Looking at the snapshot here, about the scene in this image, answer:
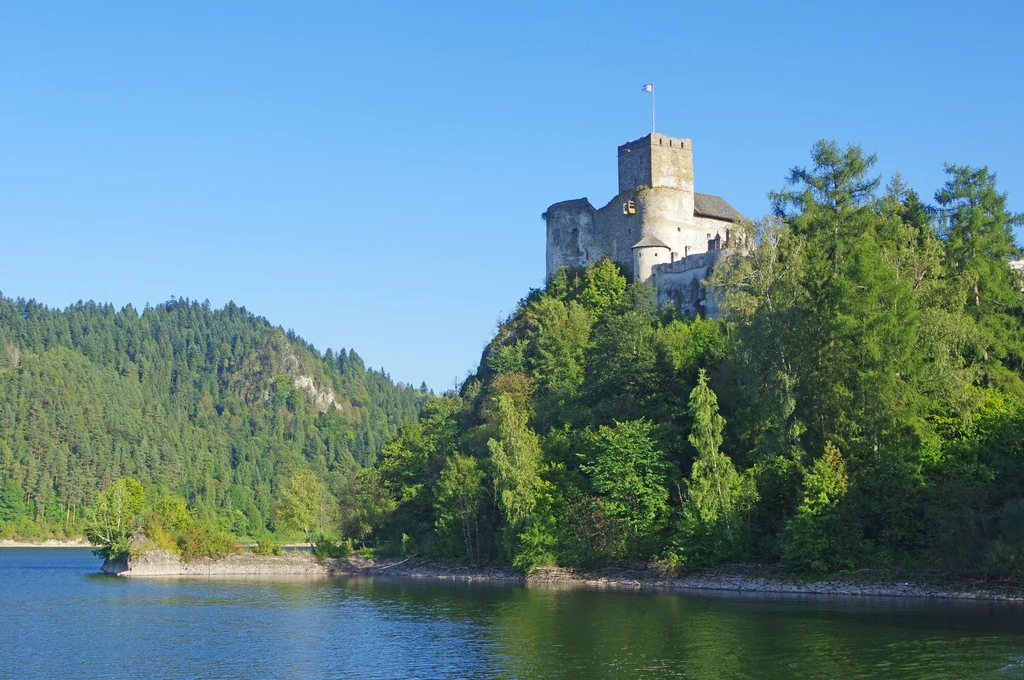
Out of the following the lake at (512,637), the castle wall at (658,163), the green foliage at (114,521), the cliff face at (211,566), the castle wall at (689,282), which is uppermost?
the castle wall at (658,163)

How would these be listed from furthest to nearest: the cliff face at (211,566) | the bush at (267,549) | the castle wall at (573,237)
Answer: the castle wall at (573,237), the bush at (267,549), the cliff face at (211,566)

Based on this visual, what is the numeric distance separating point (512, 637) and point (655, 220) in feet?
151

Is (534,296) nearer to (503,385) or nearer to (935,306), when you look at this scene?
(503,385)

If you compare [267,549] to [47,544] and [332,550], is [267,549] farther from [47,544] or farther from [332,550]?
[47,544]

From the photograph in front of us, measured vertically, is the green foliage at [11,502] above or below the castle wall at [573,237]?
below

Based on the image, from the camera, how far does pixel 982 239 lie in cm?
5547

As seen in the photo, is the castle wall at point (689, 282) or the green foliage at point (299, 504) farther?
the green foliage at point (299, 504)

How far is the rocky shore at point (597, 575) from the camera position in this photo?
44.8 metres

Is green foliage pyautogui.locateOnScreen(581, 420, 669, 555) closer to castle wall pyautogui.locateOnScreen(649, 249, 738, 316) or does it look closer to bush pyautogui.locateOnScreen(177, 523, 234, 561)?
castle wall pyautogui.locateOnScreen(649, 249, 738, 316)

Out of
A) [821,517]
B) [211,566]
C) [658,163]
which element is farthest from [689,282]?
[211,566]

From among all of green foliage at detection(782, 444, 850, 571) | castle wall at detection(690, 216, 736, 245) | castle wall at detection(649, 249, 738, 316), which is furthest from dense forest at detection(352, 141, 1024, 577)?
castle wall at detection(690, 216, 736, 245)

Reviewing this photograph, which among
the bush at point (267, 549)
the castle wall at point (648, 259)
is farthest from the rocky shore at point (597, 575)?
A: the castle wall at point (648, 259)

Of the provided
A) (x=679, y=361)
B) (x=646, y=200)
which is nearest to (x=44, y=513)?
(x=646, y=200)

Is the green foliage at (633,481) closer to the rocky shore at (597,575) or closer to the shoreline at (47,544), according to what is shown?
the rocky shore at (597,575)
